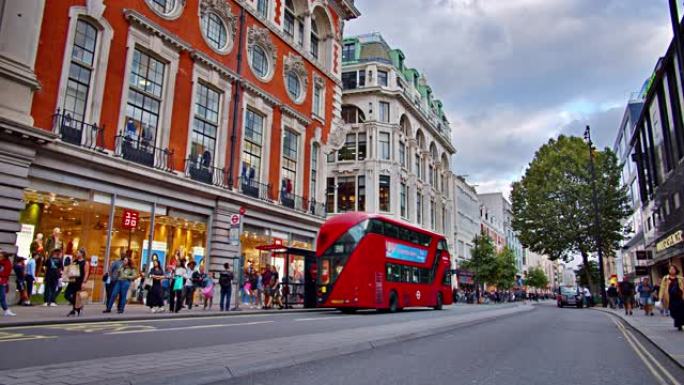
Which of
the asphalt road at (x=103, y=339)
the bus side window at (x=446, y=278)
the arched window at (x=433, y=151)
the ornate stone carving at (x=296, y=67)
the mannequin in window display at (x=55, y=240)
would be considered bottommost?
the asphalt road at (x=103, y=339)

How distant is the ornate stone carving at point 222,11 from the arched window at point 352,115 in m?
23.5

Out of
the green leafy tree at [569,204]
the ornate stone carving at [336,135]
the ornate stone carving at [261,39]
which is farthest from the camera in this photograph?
the green leafy tree at [569,204]

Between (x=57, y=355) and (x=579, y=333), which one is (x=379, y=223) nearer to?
(x=579, y=333)

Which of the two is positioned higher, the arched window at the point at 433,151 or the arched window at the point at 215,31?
the arched window at the point at 433,151

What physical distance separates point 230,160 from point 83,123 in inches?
297

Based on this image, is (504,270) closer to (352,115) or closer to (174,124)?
(352,115)

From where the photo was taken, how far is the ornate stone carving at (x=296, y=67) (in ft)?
92.3

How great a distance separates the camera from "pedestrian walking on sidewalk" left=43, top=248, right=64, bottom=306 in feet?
45.6

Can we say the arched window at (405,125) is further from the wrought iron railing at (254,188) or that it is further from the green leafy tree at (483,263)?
the wrought iron railing at (254,188)

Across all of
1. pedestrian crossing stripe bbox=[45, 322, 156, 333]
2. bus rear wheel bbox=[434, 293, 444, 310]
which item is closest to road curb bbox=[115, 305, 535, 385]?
pedestrian crossing stripe bbox=[45, 322, 156, 333]

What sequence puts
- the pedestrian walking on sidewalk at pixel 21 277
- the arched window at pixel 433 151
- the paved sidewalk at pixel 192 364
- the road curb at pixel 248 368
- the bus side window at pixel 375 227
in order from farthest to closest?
the arched window at pixel 433 151 → the bus side window at pixel 375 227 → the pedestrian walking on sidewalk at pixel 21 277 → the road curb at pixel 248 368 → the paved sidewalk at pixel 192 364

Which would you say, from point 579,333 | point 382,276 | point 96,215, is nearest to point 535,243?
point 382,276

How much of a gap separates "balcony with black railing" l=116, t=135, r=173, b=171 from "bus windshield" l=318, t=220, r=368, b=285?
7.48 m

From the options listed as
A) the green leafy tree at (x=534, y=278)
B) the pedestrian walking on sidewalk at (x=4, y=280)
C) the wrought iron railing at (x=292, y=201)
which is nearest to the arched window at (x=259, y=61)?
the wrought iron railing at (x=292, y=201)
